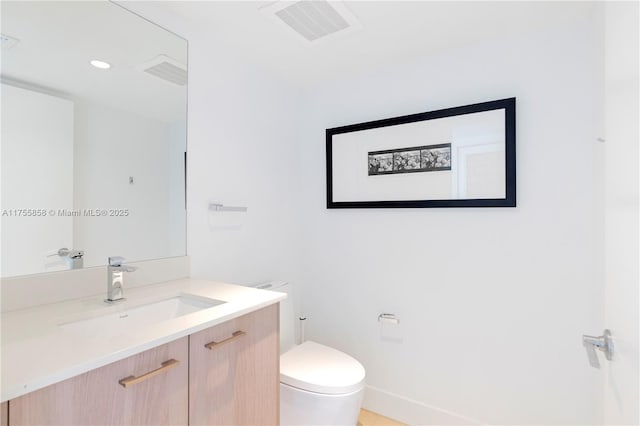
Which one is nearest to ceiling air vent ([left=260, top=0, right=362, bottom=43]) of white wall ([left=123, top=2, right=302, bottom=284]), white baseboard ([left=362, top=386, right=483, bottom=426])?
white wall ([left=123, top=2, right=302, bottom=284])

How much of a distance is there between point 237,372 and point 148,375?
13.8 inches

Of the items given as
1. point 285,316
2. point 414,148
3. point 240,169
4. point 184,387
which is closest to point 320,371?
point 285,316

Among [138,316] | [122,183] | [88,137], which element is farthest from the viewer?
[122,183]

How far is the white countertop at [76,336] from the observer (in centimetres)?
66

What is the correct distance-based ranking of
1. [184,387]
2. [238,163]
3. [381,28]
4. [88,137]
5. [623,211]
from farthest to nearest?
[238,163] < [381,28] < [88,137] < [184,387] < [623,211]

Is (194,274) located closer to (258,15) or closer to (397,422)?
(258,15)

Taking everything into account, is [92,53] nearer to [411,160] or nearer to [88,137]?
[88,137]

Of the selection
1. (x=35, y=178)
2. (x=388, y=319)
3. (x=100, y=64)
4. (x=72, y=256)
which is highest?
(x=100, y=64)

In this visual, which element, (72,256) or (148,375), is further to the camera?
(72,256)

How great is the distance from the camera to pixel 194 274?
64.2 inches

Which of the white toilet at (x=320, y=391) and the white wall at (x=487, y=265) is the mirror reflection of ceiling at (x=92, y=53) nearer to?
the white wall at (x=487, y=265)

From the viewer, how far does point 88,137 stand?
1.29m

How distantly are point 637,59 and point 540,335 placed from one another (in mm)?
1449

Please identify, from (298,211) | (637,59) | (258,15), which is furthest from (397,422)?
(258,15)
